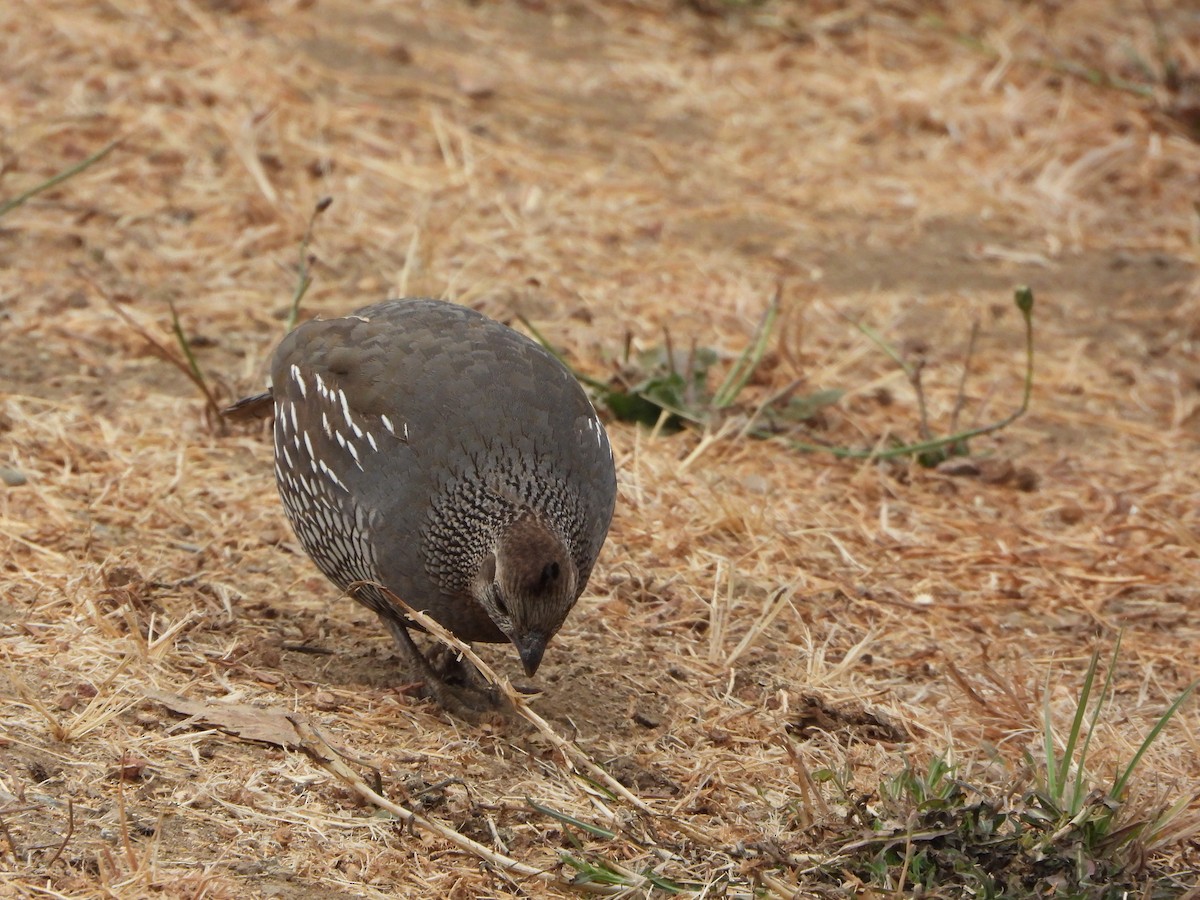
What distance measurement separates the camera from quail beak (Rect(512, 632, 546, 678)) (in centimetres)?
478

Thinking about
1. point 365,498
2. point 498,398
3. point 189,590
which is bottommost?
point 189,590

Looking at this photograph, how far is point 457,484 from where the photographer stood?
5004 millimetres

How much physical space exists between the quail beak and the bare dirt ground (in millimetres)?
316

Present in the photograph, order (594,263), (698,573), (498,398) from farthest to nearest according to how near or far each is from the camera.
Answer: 1. (594,263)
2. (698,573)
3. (498,398)

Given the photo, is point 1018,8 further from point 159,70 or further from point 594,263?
point 159,70

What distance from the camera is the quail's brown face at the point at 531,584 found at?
4.71 meters

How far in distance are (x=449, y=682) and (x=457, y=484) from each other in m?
0.86

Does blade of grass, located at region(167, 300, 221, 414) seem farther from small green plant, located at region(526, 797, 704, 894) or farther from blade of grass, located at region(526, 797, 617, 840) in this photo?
small green plant, located at region(526, 797, 704, 894)

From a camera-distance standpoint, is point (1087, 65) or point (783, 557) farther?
point (1087, 65)

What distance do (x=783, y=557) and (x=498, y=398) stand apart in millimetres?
1806

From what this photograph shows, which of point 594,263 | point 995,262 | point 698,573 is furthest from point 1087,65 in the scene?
point 698,573

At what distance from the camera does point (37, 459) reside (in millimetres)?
6293

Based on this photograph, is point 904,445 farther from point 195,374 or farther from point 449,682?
point 195,374

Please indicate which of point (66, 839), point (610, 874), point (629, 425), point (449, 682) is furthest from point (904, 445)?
point (66, 839)
